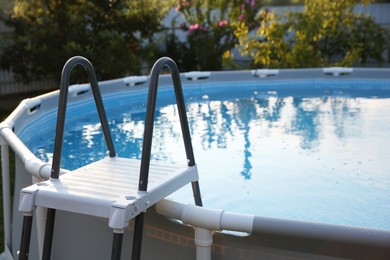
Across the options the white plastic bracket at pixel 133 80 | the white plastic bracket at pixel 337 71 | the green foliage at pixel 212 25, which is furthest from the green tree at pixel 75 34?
the white plastic bracket at pixel 337 71

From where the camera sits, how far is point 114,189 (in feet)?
6.29

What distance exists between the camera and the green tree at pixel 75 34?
28.4 ft

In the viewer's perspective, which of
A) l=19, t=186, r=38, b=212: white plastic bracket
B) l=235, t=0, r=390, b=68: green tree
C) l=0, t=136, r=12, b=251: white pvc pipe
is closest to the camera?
l=19, t=186, r=38, b=212: white plastic bracket

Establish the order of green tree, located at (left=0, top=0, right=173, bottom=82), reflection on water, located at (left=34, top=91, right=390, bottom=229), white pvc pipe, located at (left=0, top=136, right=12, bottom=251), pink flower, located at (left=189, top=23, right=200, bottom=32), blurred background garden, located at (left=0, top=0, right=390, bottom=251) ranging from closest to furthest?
white pvc pipe, located at (left=0, top=136, right=12, bottom=251) → reflection on water, located at (left=34, top=91, right=390, bottom=229) → green tree, located at (left=0, top=0, right=173, bottom=82) → blurred background garden, located at (left=0, top=0, right=390, bottom=251) → pink flower, located at (left=189, top=23, right=200, bottom=32)

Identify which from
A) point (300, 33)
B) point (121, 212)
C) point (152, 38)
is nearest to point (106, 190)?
point (121, 212)

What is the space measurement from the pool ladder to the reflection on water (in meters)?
1.67

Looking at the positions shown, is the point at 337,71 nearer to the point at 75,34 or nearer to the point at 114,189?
the point at 75,34

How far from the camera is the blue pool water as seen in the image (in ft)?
12.8

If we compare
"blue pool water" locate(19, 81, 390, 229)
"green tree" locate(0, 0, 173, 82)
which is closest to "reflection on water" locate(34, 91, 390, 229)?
"blue pool water" locate(19, 81, 390, 229)

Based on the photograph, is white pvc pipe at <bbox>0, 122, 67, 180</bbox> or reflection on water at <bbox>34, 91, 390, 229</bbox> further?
reflection on water at <bbox>34, 91, 390, 229</bbox>

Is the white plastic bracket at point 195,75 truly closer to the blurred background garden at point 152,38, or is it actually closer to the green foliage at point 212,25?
the blurred background garden at point 152,38

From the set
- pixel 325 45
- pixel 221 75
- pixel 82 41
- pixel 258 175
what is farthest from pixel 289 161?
pixel 325 45

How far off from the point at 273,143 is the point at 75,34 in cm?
465

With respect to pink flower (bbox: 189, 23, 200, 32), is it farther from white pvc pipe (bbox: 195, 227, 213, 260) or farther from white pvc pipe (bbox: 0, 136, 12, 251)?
white pvc pipe (bbox: 195, 227, 213, 260)
